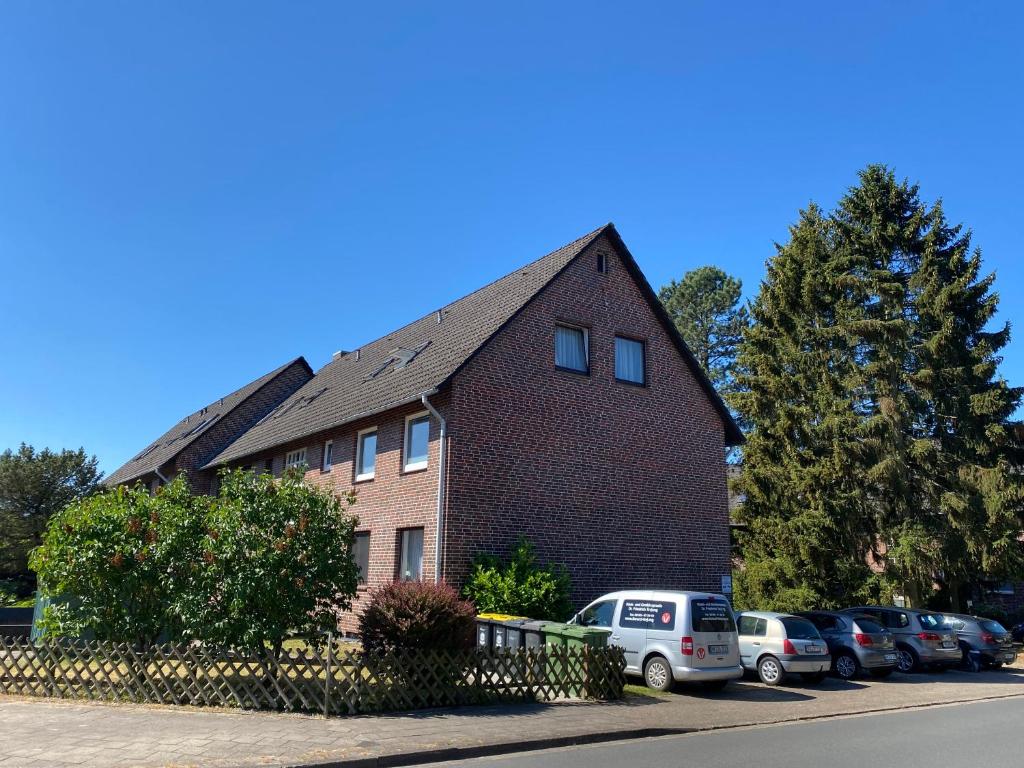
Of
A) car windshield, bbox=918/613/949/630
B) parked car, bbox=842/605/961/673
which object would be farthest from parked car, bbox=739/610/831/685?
car windshield, bbox=918/613/949/630

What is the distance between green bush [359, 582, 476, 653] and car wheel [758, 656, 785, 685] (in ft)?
21.9

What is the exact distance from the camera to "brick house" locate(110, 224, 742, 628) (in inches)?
671

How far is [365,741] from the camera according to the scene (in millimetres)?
8492

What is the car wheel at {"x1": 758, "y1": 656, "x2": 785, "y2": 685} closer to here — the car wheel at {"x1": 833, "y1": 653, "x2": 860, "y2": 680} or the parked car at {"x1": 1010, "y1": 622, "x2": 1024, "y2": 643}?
the car wheel at {"x1": 833, "y1": 653, "x2": 860, "y2": 680}

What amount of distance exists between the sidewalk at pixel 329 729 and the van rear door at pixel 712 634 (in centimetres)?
62

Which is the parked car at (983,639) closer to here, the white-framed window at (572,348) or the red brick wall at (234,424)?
the white-framed window at (572,348)

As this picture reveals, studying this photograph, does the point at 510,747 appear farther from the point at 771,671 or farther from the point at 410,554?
the point at 410,554

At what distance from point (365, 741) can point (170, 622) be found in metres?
4.90

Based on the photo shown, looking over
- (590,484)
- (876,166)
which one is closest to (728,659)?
(590,484)

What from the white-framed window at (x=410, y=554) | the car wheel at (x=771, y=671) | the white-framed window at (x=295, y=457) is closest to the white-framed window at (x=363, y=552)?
the white-framed window at (x=410, y=554)

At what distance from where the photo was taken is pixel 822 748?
8898 millimetres

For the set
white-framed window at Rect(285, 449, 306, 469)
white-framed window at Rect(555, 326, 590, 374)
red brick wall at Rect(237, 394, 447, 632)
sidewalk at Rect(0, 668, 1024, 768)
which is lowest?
sidewalk at Rect(0, 668, 1024, 768)

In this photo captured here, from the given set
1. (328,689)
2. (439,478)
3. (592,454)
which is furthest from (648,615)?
(592,454)

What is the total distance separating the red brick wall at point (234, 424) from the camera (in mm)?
30094
